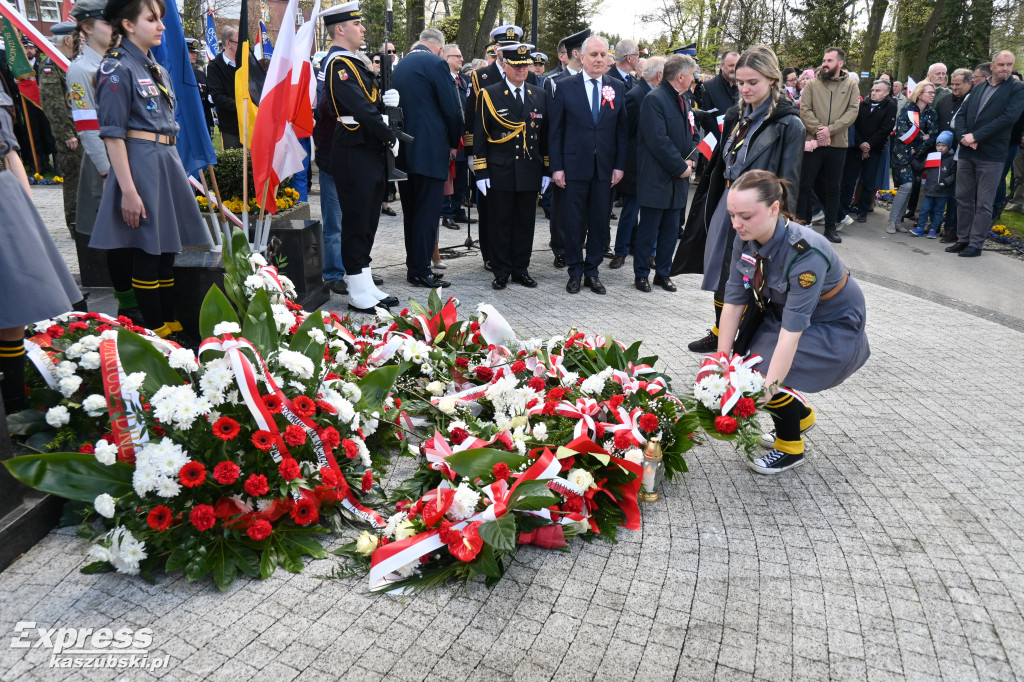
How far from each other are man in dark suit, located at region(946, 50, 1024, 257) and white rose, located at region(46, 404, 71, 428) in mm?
10202

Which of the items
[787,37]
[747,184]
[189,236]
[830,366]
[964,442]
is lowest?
[964,442]

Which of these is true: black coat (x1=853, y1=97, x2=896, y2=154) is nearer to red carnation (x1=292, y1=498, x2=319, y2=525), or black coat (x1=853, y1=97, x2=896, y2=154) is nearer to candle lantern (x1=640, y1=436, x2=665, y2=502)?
candle lantern (x1=640, y1=436, x2=665, y2=502)

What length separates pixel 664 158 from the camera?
693 centimetres

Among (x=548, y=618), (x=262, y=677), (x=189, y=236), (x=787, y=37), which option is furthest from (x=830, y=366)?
(x=787, y=37)

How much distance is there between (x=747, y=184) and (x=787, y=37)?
28809 millimetres

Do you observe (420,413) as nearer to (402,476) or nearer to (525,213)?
(402,476)

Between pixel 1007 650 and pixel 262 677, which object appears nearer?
pixel 262 677

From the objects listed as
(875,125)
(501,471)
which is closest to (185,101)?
(501,471)

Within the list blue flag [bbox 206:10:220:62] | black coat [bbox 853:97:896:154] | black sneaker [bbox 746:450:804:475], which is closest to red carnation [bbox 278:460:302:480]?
black sneaker [bbox 746:450:804:475]

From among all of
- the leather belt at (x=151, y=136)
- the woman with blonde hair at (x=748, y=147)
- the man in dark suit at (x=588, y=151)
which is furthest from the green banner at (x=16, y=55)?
the woman with blonde hair at (x=748, y=147)

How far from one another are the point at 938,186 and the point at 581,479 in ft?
31.8

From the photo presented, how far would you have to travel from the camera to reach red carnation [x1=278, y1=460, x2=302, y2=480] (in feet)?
9.29

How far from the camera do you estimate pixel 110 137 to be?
400 cm

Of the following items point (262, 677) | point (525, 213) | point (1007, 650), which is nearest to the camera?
point (262, 677)
